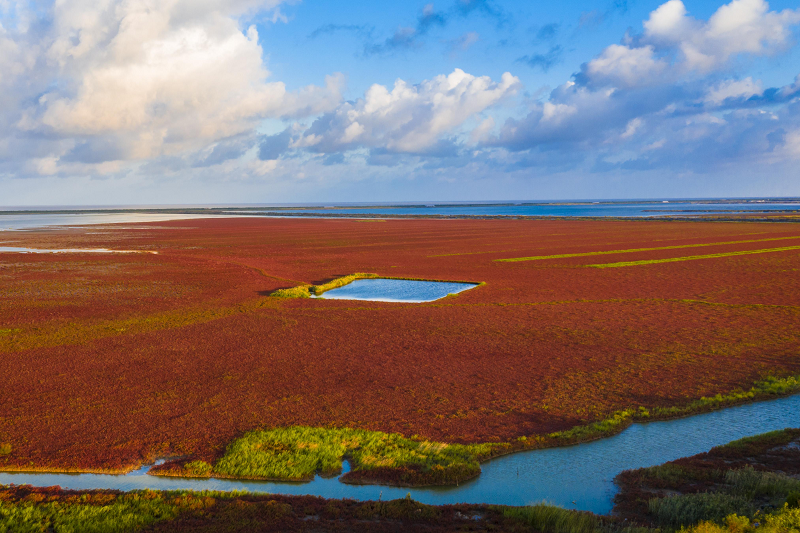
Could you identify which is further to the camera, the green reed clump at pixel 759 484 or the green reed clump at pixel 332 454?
the green reed clump at pixel 332 454

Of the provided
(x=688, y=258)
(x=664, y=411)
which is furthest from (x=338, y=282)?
(x=688, y=258)

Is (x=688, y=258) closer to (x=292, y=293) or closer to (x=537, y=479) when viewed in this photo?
(x=292, y=293)

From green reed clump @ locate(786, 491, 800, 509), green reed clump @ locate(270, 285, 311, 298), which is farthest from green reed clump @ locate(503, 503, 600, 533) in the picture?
green reed clump @ locate(270, 285, 311, 298)

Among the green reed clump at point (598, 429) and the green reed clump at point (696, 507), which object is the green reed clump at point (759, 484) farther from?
the green reed clump at point (598, 429)

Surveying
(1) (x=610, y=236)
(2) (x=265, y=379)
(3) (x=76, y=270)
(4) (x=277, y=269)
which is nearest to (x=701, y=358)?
(2) (x=265, y=379)

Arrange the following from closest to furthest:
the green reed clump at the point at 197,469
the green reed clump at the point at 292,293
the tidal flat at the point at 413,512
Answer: the tidal flat at the point at 413,512 < the green reed clump at the point at 197,469 < the green reed clump at the point at 292,293

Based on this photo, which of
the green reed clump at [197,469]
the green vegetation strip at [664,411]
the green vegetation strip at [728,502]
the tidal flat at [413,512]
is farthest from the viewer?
the green vegetation strip at [664,411]

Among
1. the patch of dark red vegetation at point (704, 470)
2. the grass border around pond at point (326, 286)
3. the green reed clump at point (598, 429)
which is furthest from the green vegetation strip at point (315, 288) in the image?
the patch of dark red vegetation at point (704, 470)
